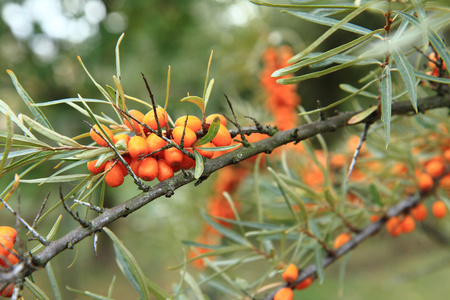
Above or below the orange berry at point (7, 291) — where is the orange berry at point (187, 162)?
above

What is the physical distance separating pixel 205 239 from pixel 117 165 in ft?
2.85

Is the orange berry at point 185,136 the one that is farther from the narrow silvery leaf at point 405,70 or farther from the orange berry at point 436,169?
the orange berry at point 436,169

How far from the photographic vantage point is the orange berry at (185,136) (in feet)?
1.05

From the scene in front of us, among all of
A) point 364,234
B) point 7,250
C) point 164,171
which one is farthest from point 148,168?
point 364,234

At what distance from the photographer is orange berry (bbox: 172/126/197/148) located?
32 cm

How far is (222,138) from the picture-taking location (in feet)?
1.11

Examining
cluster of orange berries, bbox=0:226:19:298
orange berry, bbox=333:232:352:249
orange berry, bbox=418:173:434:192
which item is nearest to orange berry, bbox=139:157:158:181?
cluster of orange berries, bbox=0:226:19:298

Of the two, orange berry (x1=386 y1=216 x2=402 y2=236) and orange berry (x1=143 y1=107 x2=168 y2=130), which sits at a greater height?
orange berry (x1=143 y1=107 x2=168 y2=130)

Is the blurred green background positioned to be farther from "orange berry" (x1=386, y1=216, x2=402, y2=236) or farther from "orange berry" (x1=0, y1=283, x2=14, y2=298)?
"orange berry" (x1=0, y1=283, x2=14, y2=298)

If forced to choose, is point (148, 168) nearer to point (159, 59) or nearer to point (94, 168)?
point (94, 168)

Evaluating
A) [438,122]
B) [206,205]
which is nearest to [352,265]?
[206,205]

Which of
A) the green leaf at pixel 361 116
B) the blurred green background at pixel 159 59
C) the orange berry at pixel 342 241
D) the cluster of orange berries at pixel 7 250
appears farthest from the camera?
the blurred green background at pixel 159 59

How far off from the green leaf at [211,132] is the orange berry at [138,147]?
5 centimetres

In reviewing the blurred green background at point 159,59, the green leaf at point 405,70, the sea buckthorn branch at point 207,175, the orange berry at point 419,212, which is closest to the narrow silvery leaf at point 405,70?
the green leaf at point 405,70
